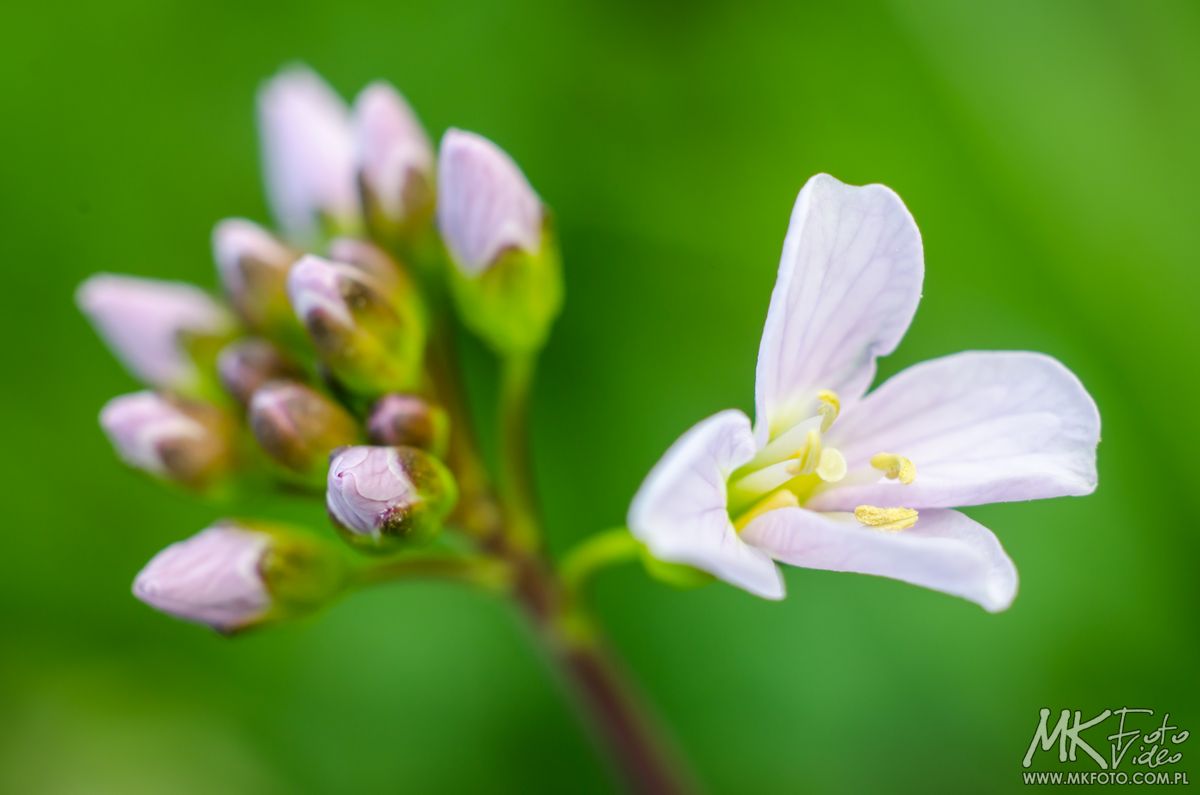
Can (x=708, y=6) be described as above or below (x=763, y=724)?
above

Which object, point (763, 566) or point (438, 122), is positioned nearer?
point (763, 566)

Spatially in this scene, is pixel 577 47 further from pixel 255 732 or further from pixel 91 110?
pixel 255 732

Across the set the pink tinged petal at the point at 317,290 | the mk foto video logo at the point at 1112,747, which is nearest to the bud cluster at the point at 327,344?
the pink tinged petal at the point at 317,290

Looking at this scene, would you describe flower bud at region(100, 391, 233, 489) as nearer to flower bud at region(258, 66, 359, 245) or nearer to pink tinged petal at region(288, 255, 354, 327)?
pink tinged petal at region(288, 255, 354, 327)

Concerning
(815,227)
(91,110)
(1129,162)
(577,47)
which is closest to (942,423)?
(815,227)

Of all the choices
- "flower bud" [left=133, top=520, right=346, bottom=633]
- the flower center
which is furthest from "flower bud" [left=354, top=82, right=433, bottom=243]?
the flower center

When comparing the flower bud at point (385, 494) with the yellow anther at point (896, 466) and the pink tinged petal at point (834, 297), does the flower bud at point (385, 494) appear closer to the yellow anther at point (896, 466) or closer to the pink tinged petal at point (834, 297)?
the pink tinged petal at point (834, 297)
